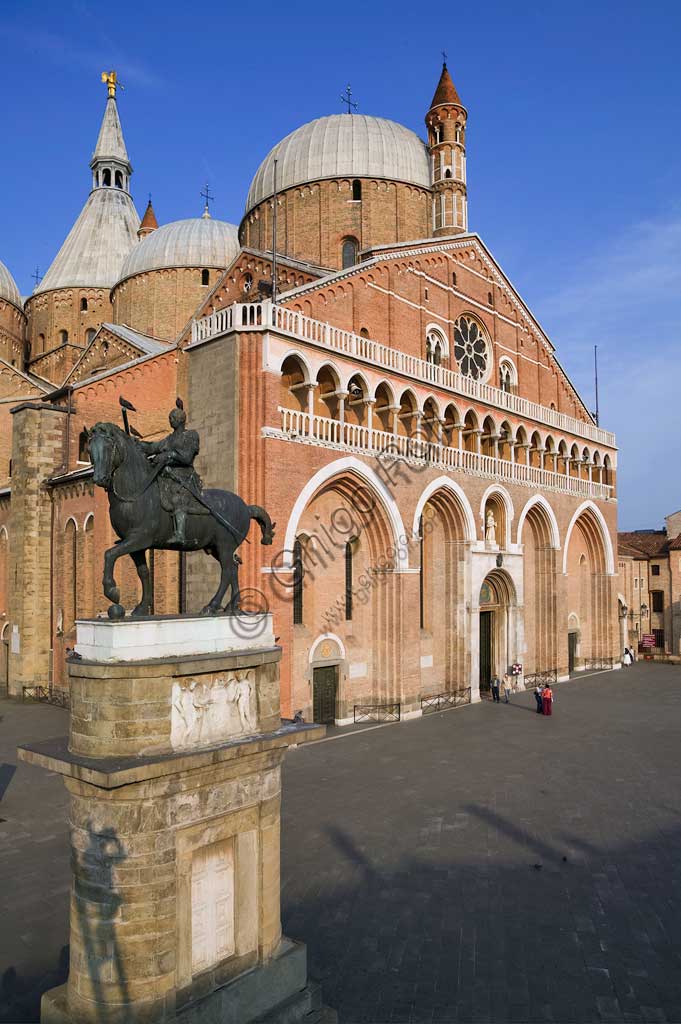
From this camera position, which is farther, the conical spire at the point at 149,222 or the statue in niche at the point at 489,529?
the conical spire at the point at 149,222

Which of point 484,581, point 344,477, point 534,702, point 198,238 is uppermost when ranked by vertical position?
point 198,238

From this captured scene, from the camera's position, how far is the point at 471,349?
27766 millimetres

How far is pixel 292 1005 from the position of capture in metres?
6.20

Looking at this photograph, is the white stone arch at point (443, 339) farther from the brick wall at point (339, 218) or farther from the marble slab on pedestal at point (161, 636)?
the marble slab on pedestal at point (161, 636)

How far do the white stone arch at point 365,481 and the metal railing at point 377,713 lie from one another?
418cm

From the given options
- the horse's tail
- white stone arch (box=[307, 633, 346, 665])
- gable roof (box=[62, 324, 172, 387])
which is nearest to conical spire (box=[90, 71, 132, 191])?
gable roof (box=[62, 324, 172, 387])

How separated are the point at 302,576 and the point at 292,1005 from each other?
46.4 ft

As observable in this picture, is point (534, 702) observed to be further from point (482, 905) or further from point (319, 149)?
point (319, 149)

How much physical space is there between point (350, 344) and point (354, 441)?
112 inches

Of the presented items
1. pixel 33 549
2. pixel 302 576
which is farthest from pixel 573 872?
pixel 33 549

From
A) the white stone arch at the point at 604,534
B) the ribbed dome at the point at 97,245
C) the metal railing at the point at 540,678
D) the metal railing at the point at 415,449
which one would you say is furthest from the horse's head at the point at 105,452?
the ribbed dome at the point at 97,245

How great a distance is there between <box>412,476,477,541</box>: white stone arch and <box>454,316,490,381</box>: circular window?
16.3 feet

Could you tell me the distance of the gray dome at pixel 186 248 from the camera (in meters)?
33.9

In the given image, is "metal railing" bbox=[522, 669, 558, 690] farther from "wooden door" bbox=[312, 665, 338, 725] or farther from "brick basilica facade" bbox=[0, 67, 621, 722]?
"wooden door" bbox=[312, 665, 338, 725]
